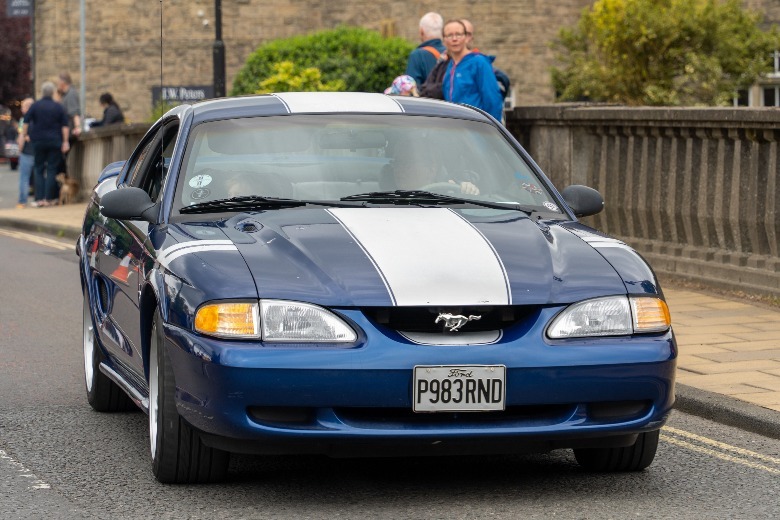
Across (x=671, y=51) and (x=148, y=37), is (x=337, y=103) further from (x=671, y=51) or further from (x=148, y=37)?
(x=148, y=37)

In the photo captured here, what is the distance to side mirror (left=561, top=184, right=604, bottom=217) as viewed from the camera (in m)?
6.91

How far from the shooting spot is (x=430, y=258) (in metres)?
5.71

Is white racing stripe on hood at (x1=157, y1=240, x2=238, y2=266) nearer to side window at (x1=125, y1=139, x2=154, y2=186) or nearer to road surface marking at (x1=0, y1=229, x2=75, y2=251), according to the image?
side window at (x1=125, y1=139, x2=154, y2=186)

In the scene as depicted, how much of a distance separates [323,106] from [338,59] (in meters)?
19.9

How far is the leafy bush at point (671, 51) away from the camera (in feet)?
86.0

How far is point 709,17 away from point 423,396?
22.3m

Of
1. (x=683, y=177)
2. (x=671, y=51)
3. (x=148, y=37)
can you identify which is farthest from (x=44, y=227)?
(x=148, y=37)

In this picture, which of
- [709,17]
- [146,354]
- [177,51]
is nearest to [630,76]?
[709,17]

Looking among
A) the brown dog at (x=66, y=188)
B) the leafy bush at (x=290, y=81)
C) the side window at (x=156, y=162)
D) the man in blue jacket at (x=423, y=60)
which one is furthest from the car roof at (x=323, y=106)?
the brown dog at (x=66, y=188)

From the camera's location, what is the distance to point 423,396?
17.9 feet

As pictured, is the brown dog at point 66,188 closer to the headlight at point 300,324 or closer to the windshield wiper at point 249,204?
the windshield wiper at point 249,204

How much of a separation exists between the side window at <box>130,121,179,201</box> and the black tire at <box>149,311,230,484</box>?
4.24ft

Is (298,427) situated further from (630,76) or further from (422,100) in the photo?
(630,76)

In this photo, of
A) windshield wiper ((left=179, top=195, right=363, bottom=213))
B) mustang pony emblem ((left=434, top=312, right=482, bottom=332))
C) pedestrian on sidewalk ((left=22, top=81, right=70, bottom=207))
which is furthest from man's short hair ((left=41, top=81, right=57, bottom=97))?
mustang pony emblem ((left=434, top=312, right=482, bottom=332))
